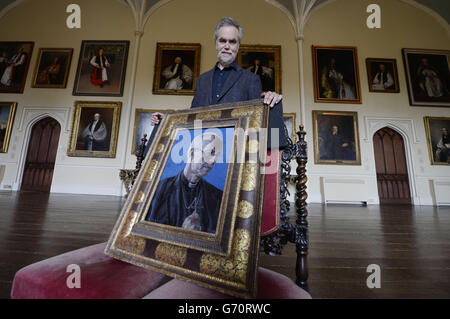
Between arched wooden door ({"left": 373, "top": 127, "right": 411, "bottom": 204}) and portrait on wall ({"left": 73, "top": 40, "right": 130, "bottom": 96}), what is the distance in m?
9.09

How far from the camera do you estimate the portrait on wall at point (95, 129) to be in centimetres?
628

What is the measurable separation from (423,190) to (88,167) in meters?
10.6

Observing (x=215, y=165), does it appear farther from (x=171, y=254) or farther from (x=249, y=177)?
(x=171, y=254)

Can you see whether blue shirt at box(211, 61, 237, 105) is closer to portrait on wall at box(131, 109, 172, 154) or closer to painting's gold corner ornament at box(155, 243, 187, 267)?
painting's gold corner ornament at box(155, 243, 187, 267)

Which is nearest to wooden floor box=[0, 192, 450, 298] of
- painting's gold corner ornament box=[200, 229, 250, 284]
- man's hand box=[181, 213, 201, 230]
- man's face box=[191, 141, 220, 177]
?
painting's gold corner ornament box=[200, 229, 250, 284]

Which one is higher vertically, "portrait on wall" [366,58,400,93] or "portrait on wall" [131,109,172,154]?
"portrait on wall" [366,58,400,93]

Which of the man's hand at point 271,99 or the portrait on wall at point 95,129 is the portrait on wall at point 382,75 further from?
the portrait on wall at point 95,129

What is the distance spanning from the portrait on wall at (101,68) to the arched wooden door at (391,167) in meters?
9.09

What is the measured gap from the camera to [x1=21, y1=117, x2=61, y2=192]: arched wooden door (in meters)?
6.60

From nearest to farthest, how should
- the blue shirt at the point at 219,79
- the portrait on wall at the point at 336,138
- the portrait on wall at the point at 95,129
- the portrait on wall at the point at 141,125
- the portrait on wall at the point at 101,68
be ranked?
the blue shirt at the point at 219,79, the portrait on wall at the point at 336,138, the portrait on wall at the point at 95,129, the portrait on wall at the point at 141,125, the portrait on wall at the point at 101,68

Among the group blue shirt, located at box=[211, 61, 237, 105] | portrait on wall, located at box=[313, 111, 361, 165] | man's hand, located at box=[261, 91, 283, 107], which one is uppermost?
portrait on wall, located at box=[313, 111, 361, 165]

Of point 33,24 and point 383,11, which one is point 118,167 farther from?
point 383,11

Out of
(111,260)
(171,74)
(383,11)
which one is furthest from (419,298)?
(383,11)

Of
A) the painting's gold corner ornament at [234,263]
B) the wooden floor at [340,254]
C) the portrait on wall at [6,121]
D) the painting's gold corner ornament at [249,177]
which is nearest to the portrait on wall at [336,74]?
the wooden floor at [340,254]
